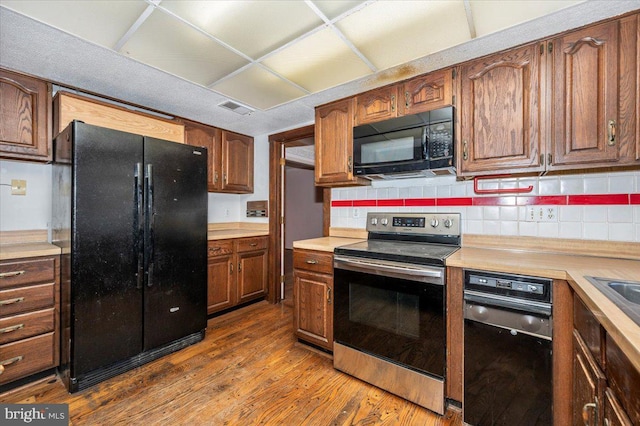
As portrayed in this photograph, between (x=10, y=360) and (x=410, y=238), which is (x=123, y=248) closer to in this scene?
(x=10, y=360)

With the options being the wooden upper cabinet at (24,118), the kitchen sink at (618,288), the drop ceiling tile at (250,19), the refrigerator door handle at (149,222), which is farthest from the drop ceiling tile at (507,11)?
the wooden upper cabinet at (24,118)

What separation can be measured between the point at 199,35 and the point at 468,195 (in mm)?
2165

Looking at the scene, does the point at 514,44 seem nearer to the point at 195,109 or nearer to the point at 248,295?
the point at 195,109

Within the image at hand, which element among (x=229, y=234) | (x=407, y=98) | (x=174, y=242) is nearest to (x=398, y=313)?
(x=407, y=98)

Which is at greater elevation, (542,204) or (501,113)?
(501,113)

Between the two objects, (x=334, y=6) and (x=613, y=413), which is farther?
(x=334, y=6)

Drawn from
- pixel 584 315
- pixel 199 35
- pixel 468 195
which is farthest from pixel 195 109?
pixel 584 315

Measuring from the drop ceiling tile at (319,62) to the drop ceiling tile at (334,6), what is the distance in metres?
0.14

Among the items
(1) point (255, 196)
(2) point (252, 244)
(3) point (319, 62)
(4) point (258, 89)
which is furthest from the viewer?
(1) point (255, 196)

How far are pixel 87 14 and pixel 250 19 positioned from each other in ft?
2.85

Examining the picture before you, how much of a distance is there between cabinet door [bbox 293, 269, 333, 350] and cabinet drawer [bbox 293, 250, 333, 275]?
0.14ft

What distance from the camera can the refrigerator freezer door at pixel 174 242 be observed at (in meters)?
2.10

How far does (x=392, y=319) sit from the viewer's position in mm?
1745

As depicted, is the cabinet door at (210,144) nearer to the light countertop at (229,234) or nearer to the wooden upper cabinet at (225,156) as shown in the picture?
the wooden upper cabinet at (225,156)
